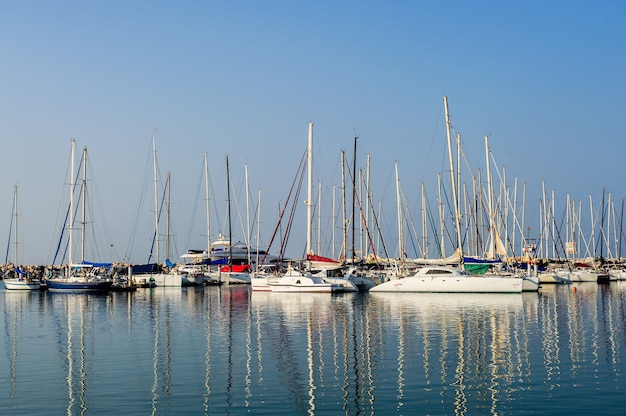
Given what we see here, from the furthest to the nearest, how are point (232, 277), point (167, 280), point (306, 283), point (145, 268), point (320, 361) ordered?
point (232, 277) → point (145, 268) → point (167, 280) → point (306, 283) → point (320, 361)

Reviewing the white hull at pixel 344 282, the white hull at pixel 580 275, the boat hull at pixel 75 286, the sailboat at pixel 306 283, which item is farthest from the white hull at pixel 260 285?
the white hull at pixel 580 275

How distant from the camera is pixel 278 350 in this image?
1027 inches

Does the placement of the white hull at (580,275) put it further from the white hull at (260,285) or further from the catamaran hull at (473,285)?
the white hull at (260,285)

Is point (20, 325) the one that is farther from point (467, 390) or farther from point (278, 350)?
point (467, 390)

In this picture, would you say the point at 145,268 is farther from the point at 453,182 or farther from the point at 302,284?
the point at 453,182

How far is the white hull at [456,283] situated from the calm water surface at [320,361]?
965cm

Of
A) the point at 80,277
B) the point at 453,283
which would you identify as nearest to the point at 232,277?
the point at 80,277

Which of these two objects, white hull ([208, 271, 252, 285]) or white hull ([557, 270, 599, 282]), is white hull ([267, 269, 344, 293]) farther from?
white hull ([557, 270, 599, 282])

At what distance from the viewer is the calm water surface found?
17547 mm

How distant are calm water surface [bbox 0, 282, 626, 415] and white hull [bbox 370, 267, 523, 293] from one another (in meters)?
9.65

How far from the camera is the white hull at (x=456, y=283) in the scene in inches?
2079

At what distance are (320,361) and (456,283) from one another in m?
31.1

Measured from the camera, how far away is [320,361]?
23.6 meters

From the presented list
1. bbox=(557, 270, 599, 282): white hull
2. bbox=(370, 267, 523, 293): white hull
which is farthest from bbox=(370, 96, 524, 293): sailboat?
bbox=(557, 270, 599, 282): white hull
